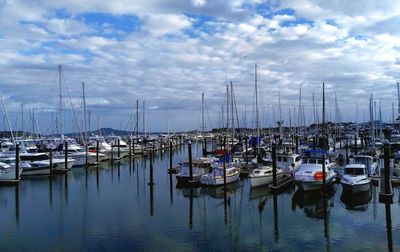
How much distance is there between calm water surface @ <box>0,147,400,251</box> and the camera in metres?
21.9

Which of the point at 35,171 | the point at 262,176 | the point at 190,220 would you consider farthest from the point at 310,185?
the point at 35,171

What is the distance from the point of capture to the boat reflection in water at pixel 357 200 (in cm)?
3014

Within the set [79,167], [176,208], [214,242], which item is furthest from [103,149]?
[214,242]

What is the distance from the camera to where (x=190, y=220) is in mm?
27391

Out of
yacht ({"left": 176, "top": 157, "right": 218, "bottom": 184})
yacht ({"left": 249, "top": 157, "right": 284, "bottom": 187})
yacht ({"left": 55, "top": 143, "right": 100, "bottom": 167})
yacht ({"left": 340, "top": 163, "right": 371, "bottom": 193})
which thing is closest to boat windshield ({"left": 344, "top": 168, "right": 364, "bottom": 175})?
yacht ({"left": 340, "top": 163, "right": 371, "bottom": 193})

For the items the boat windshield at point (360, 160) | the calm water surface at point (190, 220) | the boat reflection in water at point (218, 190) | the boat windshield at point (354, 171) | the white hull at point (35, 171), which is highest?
the boat windshield at point (360, 160)

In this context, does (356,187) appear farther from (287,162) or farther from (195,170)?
(195,170)

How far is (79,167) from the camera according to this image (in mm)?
60594

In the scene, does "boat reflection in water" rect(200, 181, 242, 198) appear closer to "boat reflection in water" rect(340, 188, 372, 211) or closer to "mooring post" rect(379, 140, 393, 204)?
"boat reflection in water" rect(340, 188, 372, 211)

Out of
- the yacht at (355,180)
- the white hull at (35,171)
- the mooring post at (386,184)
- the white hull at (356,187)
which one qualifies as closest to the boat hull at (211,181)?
the yacht at (355,180)

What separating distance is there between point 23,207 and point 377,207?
27291 millimetres

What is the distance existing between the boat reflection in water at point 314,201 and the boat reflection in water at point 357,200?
3.67ft

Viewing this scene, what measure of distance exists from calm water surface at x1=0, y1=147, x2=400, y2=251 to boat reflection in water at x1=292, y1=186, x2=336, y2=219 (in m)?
0.07

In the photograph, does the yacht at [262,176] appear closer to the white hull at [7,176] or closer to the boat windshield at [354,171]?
the boat windshield at [354,171]
